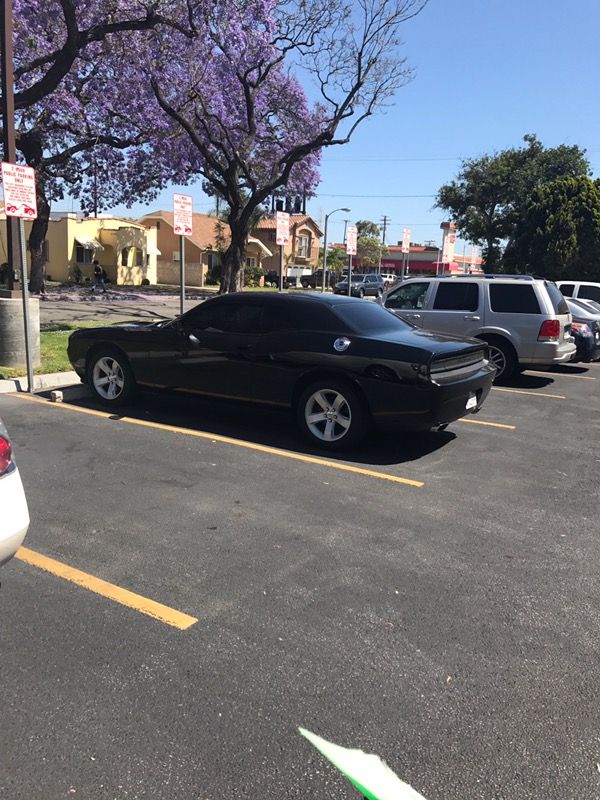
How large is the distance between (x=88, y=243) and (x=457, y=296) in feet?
115

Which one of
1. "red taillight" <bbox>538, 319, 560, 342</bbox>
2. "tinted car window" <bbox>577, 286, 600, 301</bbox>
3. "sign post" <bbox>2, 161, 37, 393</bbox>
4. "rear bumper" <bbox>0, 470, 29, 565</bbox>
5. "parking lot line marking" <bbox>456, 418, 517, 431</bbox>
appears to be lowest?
"parking lot line marking" <bbox>456, 418, 517, 431</bbox>

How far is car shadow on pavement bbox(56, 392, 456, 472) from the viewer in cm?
633

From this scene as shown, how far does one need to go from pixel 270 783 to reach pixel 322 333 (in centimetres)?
478

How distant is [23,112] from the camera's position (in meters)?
23.4

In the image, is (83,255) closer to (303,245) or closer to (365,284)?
(365,284)

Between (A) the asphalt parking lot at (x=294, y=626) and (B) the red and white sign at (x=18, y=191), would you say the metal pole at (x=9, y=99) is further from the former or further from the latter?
(A) the asphalt parking lot at (x=294, y=626)

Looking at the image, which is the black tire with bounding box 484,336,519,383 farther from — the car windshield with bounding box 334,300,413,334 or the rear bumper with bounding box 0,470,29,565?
the rear bumper with bounding box 0,470,29,565

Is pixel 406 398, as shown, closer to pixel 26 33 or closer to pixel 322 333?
pixel 322 333

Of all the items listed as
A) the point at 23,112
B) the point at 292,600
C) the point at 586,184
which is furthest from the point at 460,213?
the point at 292,600

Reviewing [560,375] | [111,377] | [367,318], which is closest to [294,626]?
[367,318]

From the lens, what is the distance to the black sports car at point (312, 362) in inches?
237

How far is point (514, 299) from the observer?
34.7 feet

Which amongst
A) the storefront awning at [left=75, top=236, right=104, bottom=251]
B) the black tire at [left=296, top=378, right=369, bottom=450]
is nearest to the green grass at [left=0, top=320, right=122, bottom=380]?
the black tire at [left=296, top=378, right=369, bottom=450]

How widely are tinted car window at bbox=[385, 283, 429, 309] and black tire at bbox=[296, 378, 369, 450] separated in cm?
573
